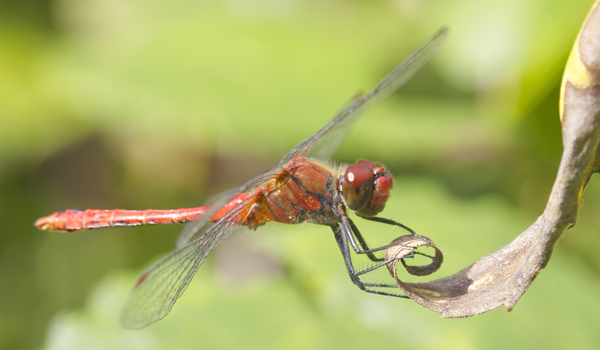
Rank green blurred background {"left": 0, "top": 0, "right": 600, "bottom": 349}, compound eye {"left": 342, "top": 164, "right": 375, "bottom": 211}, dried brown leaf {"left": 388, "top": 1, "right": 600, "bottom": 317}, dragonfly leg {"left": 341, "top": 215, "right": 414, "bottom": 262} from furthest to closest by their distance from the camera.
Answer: green blurred background {"left": 0, "top": 0, "right": 600, "bottom": 349} → dragonfly leg {"left": 341, "top": 215, "right": 414, "bottom": 262} → compound eye {"left": 342, "top": 164, "right": 375, "bottom": 211} → dried brown leaf {"left": 388, "top": 1, "right": 600, "bottom": 317}

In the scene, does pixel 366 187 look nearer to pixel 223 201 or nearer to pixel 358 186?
pixel 358 186

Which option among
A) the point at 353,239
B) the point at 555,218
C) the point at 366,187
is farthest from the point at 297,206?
the point at 555,218

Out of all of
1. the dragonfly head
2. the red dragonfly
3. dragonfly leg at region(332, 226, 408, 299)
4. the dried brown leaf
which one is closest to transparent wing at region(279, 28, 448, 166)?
the red dragonfly

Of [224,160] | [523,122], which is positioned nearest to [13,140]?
[224,160]

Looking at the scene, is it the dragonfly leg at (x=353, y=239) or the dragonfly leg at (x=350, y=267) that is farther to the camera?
the dragonfly leg at (x=353, y=239)

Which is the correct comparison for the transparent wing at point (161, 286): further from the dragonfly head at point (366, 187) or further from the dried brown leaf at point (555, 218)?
the dried brown leaf at point (555, 218)

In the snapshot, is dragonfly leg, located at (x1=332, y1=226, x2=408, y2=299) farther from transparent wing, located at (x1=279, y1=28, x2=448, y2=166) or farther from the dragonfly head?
transparent wing, located at (x1=279, y1=28, x2=448, y2=166)

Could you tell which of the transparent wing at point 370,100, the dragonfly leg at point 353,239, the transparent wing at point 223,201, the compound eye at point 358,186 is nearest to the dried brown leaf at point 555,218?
the compound eye at point 358,186
